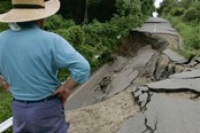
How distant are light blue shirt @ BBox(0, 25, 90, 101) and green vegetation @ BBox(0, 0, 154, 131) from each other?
4.21 meters

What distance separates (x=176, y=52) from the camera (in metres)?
14.1

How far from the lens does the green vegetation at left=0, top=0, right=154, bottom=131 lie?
40.2 feet

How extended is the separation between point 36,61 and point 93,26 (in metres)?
13.1

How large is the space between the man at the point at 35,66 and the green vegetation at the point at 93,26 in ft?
13.7

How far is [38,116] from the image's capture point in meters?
3.06

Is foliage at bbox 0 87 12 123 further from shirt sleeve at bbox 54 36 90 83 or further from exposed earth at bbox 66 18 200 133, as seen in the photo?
shirt sleeve at bbox 54 36 90 83

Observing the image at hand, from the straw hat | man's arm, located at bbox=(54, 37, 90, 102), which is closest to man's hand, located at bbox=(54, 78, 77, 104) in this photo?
man's arm, located at bbox=(54, 37, 90, 102)

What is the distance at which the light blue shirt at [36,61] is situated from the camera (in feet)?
9.70

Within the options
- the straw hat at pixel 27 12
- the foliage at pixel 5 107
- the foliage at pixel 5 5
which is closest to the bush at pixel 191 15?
the foliage at pixel 5 5

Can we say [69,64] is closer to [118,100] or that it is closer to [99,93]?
[118,100]

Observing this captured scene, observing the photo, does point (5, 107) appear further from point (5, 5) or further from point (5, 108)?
point (5, 5)

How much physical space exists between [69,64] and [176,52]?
11.6 meters

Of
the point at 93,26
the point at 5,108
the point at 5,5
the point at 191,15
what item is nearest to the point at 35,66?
the point at 5,108

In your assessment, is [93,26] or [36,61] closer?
[36,61]
